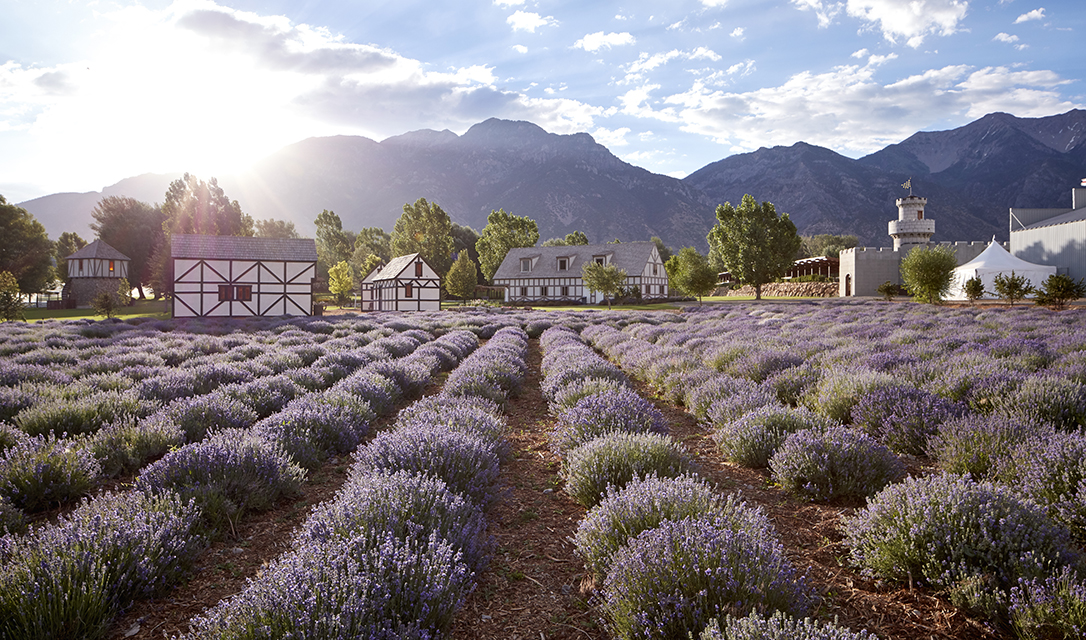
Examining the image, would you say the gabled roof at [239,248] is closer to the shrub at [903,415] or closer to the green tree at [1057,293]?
the shrub at [903,415]

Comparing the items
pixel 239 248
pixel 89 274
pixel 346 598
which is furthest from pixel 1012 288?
pixel 89 274

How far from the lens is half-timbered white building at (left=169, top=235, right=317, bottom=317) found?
2856cm

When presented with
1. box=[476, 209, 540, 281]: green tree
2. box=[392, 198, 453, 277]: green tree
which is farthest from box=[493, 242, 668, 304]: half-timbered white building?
box=[392, 198, 453, 277]: green tree

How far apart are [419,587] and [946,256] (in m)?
34.8

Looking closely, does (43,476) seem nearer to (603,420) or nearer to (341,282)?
(603,420)

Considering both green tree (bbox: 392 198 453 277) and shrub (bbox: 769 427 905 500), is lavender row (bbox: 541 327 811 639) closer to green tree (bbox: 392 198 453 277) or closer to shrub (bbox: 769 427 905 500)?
shrub (bbox: 769 427 905 500)

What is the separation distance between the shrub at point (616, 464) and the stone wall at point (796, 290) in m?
53.4

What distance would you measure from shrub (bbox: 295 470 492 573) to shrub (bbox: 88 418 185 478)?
2.87 metres

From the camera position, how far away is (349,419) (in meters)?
5.59

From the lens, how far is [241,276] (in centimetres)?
2975

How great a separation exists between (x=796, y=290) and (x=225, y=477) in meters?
59.7

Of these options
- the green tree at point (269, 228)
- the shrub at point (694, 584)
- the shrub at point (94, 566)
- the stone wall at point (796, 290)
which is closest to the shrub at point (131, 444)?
the shrub at point (94, 566)

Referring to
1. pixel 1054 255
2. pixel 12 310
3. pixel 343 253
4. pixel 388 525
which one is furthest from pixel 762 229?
pixel 343 253

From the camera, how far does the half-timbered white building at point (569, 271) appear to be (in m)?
52.0
